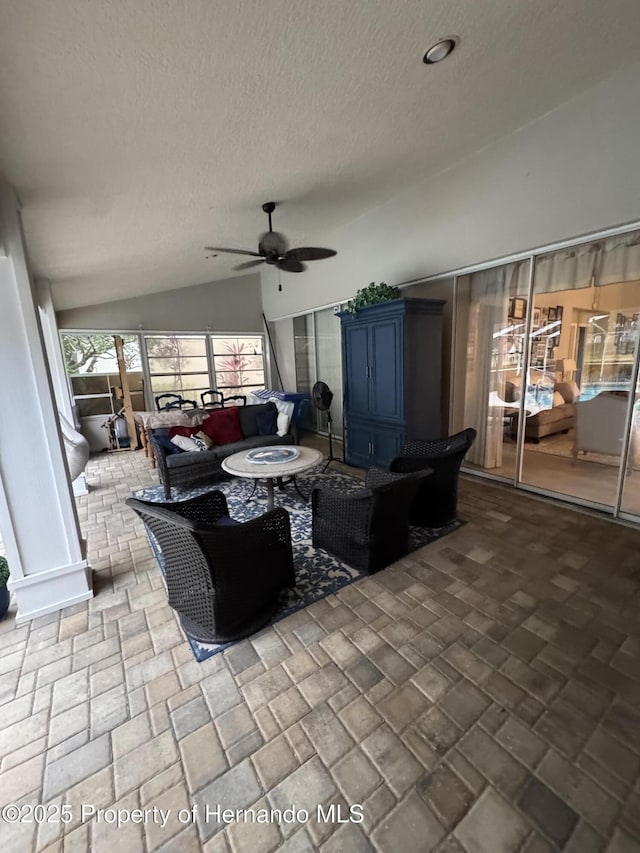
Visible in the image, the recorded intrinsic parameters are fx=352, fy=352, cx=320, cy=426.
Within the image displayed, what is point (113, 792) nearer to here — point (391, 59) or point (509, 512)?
point (509, 512)

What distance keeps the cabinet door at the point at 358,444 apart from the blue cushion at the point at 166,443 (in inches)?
86.2

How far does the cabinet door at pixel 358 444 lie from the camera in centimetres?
461

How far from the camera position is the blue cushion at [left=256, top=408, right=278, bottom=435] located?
5000mm

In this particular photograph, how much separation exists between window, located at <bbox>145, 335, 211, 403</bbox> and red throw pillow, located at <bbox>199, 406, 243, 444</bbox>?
2795 mm

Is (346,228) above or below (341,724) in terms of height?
above

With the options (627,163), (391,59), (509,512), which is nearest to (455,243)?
(627,163)

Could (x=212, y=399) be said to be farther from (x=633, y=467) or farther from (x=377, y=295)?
(x=633, y=467)

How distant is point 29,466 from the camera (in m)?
2.10

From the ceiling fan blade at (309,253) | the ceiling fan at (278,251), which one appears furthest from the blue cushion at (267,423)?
the ceiling fan blade at (309,253)

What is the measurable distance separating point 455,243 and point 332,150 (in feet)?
5.79

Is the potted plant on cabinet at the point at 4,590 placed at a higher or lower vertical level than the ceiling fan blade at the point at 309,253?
lower

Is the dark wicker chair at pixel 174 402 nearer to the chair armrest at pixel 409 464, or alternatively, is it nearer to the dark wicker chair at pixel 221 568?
the chair armrest at pixel 409 464

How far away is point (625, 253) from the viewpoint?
9.52 ft

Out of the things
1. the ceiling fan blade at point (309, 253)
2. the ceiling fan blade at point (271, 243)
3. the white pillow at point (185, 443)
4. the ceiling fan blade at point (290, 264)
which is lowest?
the white pillow at point (185, 443)
